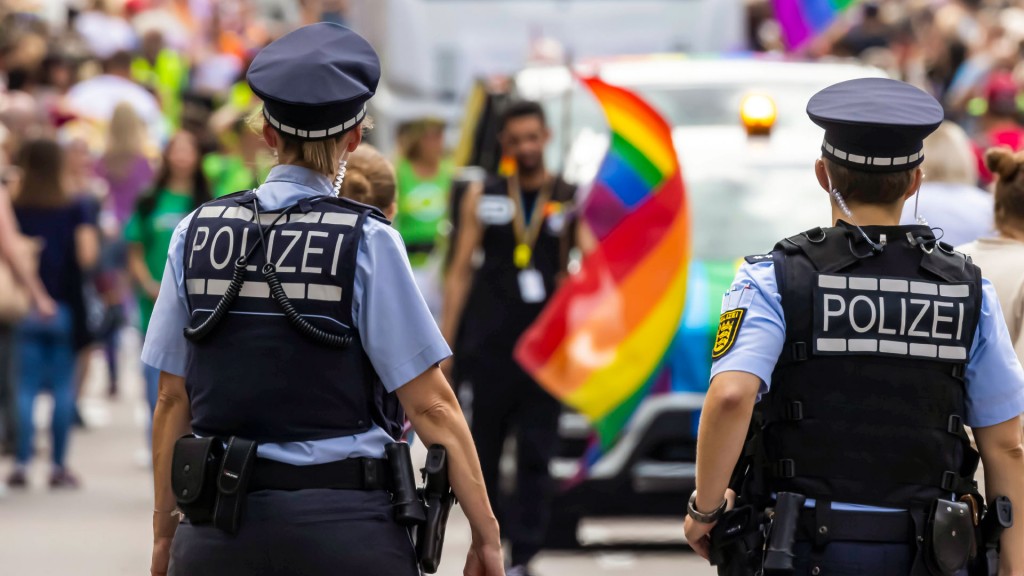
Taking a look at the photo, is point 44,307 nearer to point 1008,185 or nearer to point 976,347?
point 1008,185

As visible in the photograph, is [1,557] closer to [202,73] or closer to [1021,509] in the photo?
[1021,509]

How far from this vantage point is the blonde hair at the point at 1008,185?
5.20 m

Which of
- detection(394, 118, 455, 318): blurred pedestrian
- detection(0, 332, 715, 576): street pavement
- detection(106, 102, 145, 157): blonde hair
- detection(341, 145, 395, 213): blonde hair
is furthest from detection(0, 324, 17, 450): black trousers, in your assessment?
detection(341, 145, 395, 213): blonde hair

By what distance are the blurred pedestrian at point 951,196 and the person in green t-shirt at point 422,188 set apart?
5482mm

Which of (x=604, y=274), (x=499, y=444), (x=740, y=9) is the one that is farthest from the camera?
(x=740, y=9)

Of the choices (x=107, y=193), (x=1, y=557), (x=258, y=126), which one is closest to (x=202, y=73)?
(x=107, y=193)

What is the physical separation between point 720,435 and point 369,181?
156cm

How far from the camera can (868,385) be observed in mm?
4105

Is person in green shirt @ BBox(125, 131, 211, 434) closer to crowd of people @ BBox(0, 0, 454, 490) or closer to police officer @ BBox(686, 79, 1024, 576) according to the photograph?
crowd of people @ BBox(0, 0, 454, 490)

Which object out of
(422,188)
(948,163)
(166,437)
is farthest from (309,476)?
(422,188)

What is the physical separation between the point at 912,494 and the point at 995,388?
1.00 feet

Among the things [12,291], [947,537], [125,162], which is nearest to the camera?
[947,537]

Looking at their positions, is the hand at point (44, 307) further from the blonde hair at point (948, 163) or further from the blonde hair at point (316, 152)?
the blonde hair at point (316, 152)

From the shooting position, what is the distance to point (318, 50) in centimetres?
416
